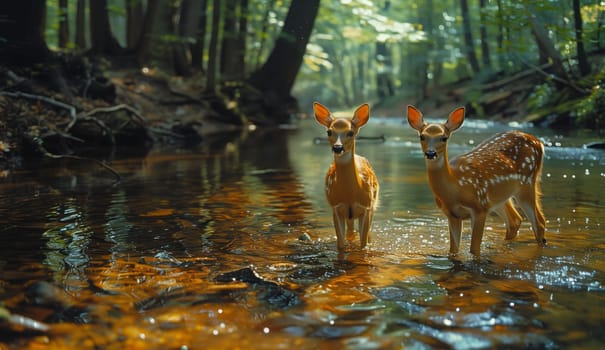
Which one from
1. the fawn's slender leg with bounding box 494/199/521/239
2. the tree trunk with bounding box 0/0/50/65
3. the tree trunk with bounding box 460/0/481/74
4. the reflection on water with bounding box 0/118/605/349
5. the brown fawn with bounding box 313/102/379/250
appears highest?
the tree trunk with bounding box 460/0/481/74

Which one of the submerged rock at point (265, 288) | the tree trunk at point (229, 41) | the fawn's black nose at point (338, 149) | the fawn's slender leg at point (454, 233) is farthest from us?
the tree trunk at point (229, 41)

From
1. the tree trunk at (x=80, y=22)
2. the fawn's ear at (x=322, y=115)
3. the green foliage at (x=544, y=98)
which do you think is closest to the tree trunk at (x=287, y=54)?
the tree trunk at (x=80, y=22)

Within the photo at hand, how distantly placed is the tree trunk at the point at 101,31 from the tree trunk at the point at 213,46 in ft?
11.8

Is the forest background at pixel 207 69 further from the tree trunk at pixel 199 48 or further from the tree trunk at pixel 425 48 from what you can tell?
the tree trunk at pixel 425 48

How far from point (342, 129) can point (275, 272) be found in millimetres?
1437

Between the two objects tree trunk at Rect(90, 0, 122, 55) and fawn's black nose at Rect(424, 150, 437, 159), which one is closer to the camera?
fawn's black nose at Rect(424, 150, 437, 159)

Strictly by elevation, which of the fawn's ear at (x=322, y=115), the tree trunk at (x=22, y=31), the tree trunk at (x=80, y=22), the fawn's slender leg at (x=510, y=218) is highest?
the tree trunk at (x=80, y=22)

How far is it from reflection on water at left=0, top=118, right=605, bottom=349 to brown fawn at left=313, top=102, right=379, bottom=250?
32cm

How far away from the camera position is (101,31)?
2403 cm

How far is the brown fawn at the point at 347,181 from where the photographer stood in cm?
606

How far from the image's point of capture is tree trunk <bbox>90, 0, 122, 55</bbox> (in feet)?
76.6

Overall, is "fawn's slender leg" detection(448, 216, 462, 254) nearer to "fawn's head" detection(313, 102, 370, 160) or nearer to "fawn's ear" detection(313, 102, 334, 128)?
"fawn's head" detection(313, 102, 370, 160)

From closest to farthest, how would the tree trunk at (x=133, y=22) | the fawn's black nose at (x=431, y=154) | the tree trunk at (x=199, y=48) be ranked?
the fawn's black nose at (x=431, y=154)
the tree trunk at (x=133, y=22)
the tree trunk at (x=199, y=48)

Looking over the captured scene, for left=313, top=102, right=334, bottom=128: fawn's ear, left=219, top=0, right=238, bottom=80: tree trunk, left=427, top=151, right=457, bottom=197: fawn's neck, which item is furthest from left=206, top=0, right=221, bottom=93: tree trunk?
left=427, top=151, right=457, bottom=197: fawn's neck
